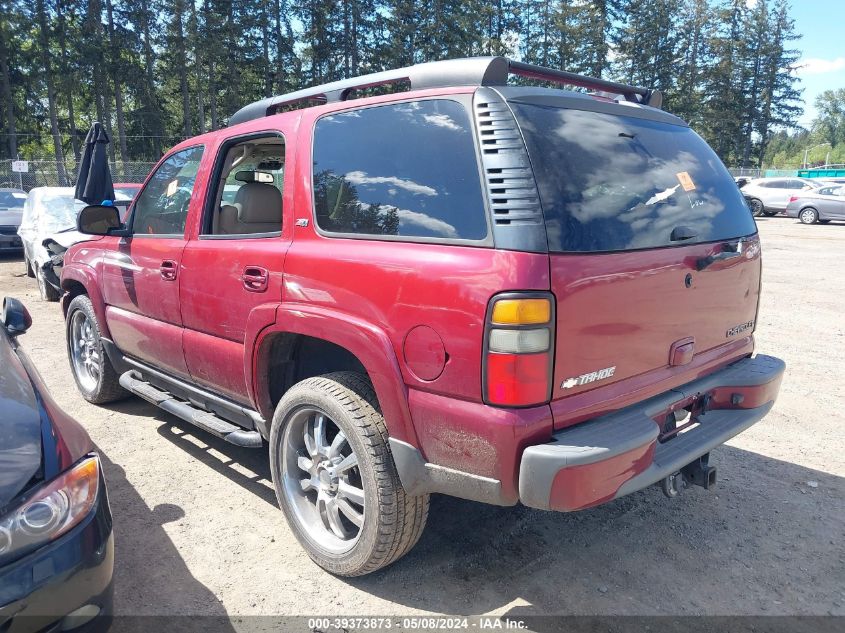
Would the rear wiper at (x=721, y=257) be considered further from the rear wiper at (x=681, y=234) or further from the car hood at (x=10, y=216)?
the car hood at (x=10, y=216)

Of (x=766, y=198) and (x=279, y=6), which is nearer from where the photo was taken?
(x=766, y=198)

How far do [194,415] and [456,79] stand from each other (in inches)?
96.1

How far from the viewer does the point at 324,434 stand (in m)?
2.90

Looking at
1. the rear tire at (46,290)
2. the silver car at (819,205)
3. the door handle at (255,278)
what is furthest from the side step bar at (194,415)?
the silver car at (819,205)

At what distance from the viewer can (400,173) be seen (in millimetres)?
2562

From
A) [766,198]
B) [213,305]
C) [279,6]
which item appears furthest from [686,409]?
[279,6]

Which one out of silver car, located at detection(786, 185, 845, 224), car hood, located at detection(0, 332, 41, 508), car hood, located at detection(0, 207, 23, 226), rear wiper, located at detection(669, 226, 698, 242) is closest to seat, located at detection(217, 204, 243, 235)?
car hood, located at detection(0, 332, 41, 508)

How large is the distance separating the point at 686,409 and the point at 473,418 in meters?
1.25

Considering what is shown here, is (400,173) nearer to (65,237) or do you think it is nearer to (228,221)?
(228,221)

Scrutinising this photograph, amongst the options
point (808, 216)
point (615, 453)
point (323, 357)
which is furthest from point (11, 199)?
point (808, 216)

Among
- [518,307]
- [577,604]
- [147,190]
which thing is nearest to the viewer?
[518,307]

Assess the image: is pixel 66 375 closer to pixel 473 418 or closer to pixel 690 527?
pixel 473 418

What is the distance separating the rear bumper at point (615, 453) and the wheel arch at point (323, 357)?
0.53m

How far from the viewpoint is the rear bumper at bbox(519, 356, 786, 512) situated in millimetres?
2096
